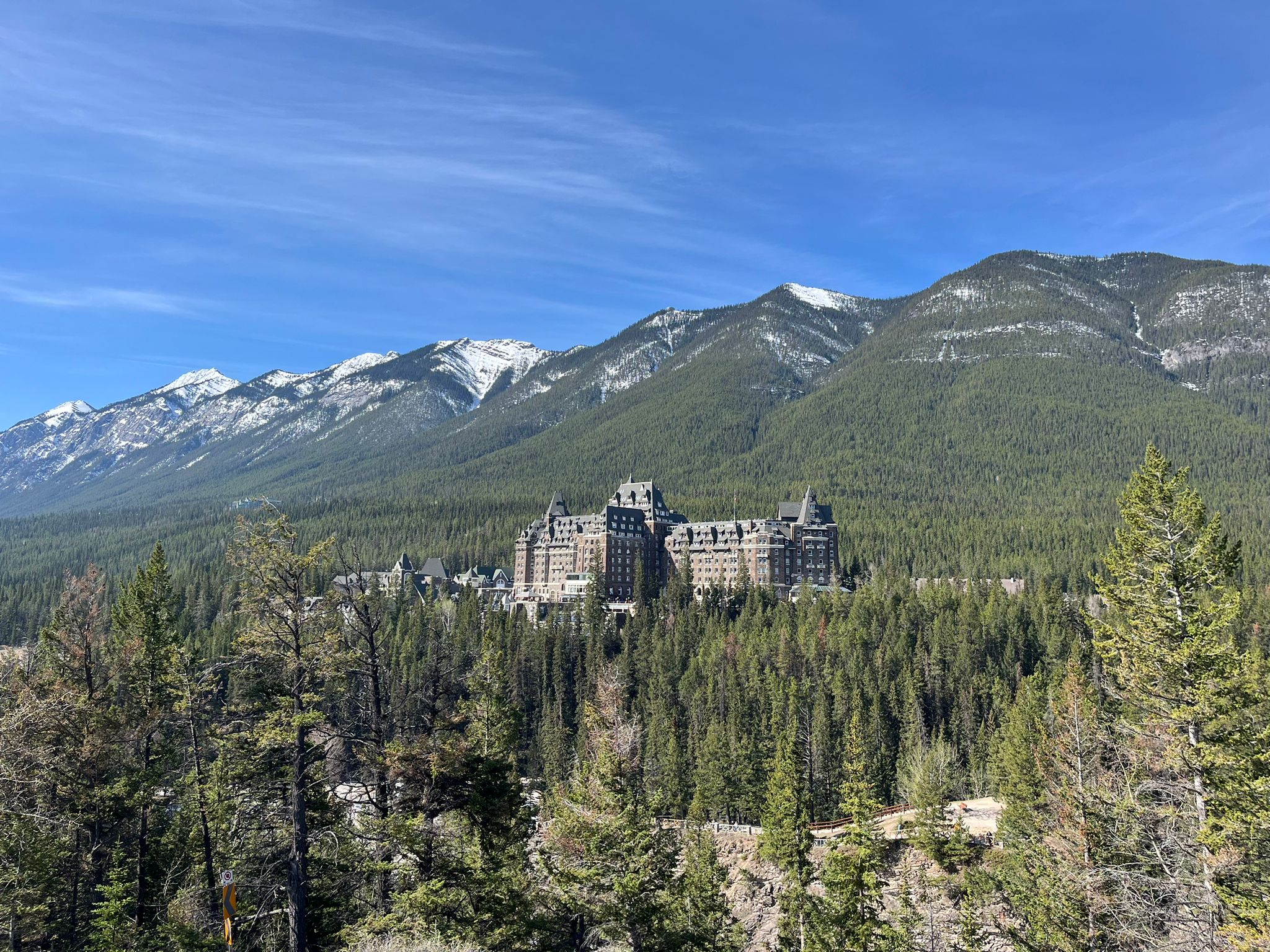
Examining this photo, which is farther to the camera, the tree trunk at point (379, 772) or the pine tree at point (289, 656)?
the tree trunk at point (379, 772)

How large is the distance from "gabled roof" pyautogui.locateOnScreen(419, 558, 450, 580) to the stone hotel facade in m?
24.8

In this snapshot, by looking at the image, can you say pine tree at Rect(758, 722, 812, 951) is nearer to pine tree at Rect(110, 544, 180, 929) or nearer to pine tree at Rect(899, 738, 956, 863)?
pine tree at Rect(899, 738, 956, 863)

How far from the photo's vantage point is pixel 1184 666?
24.3 meters

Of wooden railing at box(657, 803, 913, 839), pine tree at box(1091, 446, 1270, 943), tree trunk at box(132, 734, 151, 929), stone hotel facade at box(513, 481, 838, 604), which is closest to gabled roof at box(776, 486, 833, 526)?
stone hotel facade at box(513, 481, 838, 604)

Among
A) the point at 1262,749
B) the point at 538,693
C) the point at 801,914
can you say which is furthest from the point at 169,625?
the point at 538,693

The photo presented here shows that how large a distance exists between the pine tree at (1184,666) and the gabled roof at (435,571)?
177815mm

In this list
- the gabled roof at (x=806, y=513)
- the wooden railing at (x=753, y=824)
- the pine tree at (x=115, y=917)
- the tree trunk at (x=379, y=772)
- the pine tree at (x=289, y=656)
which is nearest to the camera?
the pine tree at (x=289, y=656)

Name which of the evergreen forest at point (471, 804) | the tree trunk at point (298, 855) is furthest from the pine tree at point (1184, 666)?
the tree trunk at point (298, 855)

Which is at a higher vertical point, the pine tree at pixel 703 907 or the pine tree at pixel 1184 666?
the pine tree at pixel 1184 666

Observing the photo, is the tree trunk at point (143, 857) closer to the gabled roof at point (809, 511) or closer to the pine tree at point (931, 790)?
the pine tree at point (931, 790)

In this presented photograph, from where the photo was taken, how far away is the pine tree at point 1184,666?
22.9 m

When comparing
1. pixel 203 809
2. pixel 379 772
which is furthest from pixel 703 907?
pixel 203 809

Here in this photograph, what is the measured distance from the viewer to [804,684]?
94500mm

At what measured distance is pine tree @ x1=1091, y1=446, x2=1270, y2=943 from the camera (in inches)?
903
